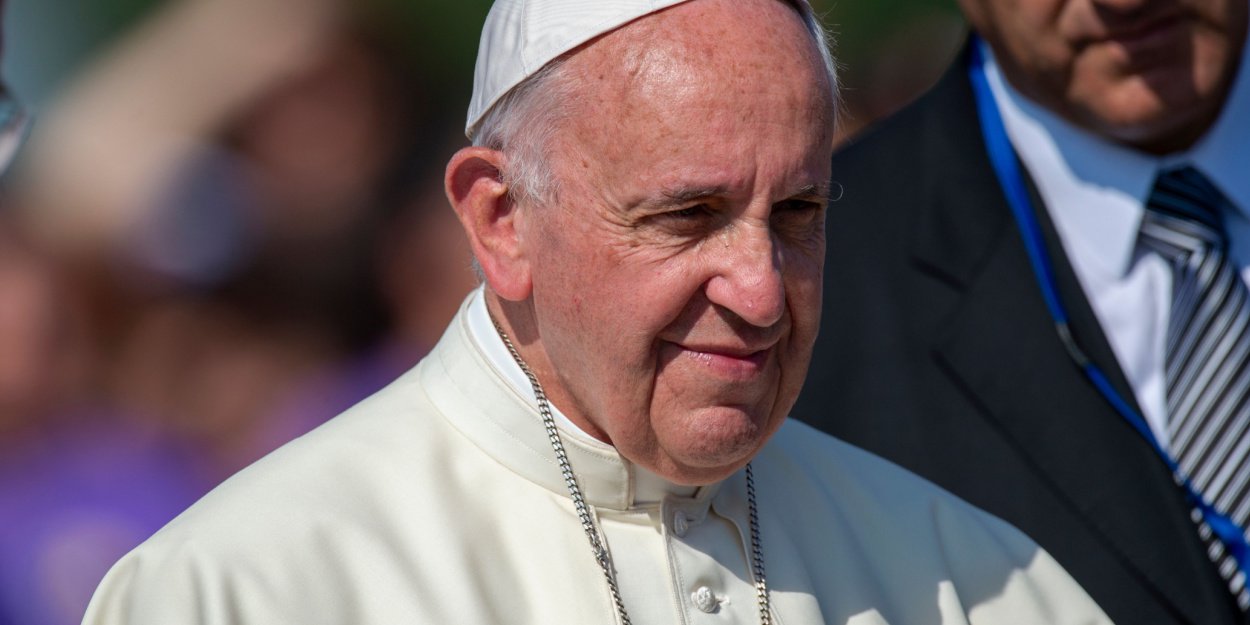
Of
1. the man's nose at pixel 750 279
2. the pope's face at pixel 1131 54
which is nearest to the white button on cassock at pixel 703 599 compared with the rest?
the man's nose at pixel 750 279

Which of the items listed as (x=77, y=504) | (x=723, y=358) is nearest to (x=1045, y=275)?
(x=723, y=358)

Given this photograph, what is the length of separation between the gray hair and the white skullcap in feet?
0.07

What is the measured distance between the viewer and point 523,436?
2.71 metres

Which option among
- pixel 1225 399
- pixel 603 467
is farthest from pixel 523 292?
pixel 1225 399

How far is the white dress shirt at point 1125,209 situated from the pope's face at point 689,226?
1739 millimetres

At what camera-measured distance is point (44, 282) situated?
148 inches

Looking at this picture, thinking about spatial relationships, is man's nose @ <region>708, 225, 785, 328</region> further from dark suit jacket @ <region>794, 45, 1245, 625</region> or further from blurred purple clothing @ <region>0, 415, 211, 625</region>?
blurred purple clothing @ <region>0, 415, 211, 625</region>

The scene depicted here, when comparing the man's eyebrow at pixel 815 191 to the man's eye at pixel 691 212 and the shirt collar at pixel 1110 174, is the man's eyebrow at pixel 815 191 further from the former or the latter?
the shirt collar at pixel 1110 174

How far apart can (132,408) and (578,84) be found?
188cm

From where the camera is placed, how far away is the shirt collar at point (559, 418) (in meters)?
2.69

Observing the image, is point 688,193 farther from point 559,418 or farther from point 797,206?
point 559,418

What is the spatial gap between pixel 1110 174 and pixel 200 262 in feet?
7.77

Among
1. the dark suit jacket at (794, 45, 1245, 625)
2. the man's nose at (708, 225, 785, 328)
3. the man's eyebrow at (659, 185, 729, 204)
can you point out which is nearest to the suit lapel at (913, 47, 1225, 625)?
the dark suit jacket at (794, 45, 1245, 625)

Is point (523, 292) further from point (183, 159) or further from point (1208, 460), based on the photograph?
point (1208, 460)
